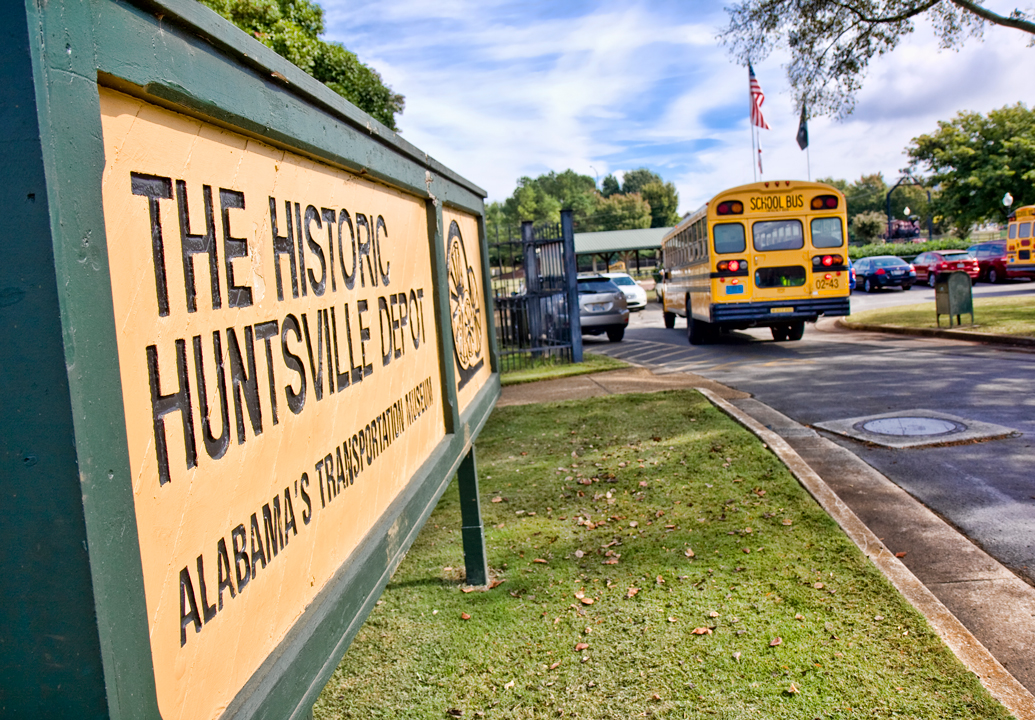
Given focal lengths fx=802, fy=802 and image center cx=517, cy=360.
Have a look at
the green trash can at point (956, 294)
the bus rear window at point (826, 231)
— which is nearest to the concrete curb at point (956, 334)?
the green trash can at point (956, 294)

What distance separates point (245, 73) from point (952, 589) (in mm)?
4019

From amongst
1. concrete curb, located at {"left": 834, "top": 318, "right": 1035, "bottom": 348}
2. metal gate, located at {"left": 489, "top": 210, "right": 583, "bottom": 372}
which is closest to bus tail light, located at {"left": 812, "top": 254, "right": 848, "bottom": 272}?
concrete curb, located at {"left": 834, "top": 318, "right": 1035, "bottom": 348}

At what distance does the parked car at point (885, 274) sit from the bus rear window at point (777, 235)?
20573mm

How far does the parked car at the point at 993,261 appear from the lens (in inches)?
1172

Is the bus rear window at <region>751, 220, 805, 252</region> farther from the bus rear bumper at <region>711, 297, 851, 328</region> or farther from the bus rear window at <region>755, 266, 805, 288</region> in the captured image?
the bus rear bumper at <region>711, 297, 851, 328</region>

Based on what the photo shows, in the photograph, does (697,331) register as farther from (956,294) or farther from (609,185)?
(609,185)

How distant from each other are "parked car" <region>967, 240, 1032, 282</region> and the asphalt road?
15.6 m

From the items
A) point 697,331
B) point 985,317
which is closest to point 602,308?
point 697,331

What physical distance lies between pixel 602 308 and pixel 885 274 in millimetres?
19190

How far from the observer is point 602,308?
1897 centimetres

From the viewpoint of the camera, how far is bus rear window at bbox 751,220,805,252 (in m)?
14.8

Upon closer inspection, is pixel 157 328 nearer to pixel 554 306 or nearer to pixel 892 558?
pixel 892 558

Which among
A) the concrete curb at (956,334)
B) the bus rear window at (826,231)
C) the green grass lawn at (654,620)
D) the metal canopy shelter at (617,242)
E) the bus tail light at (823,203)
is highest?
the metal canopy shelter at (617,242)

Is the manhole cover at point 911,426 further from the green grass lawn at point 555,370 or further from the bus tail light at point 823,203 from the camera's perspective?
the bus tail light at point 823,203
